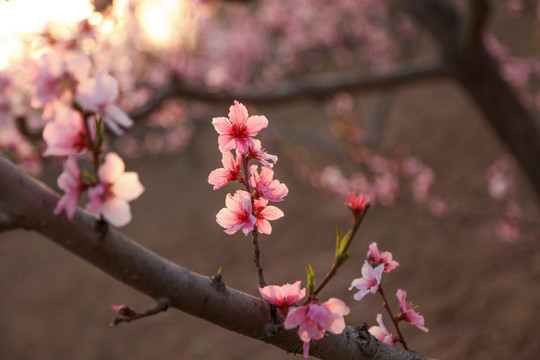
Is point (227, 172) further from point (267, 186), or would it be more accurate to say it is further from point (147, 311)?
point (147, 311)

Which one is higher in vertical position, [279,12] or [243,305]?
[279,12]

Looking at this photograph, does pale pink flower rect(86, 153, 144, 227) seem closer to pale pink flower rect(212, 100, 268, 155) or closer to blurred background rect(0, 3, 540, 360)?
pale pink flower rect(212, 100, 268, 155)

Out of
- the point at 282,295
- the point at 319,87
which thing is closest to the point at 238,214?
the point at 282,295

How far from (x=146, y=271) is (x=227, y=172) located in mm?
231

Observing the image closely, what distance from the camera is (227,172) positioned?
768 millimetres

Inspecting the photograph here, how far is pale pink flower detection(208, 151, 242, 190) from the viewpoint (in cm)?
76

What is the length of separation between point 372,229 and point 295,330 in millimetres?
4996

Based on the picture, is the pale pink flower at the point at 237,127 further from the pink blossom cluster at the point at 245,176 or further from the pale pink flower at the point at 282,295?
the pale pink flower at the point at 282,295

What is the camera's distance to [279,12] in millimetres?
8617

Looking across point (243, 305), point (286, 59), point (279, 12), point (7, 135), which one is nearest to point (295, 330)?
point (243, 305)

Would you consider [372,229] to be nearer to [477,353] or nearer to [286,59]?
[477,353]

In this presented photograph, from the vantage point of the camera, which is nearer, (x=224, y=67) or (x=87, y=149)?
(x=87, y=149)

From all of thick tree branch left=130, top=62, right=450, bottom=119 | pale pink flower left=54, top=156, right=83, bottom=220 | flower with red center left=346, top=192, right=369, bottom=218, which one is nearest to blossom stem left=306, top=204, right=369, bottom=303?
flower with red center left=346, top=192, right=369, bottom=218

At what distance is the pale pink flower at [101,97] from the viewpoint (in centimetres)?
60
